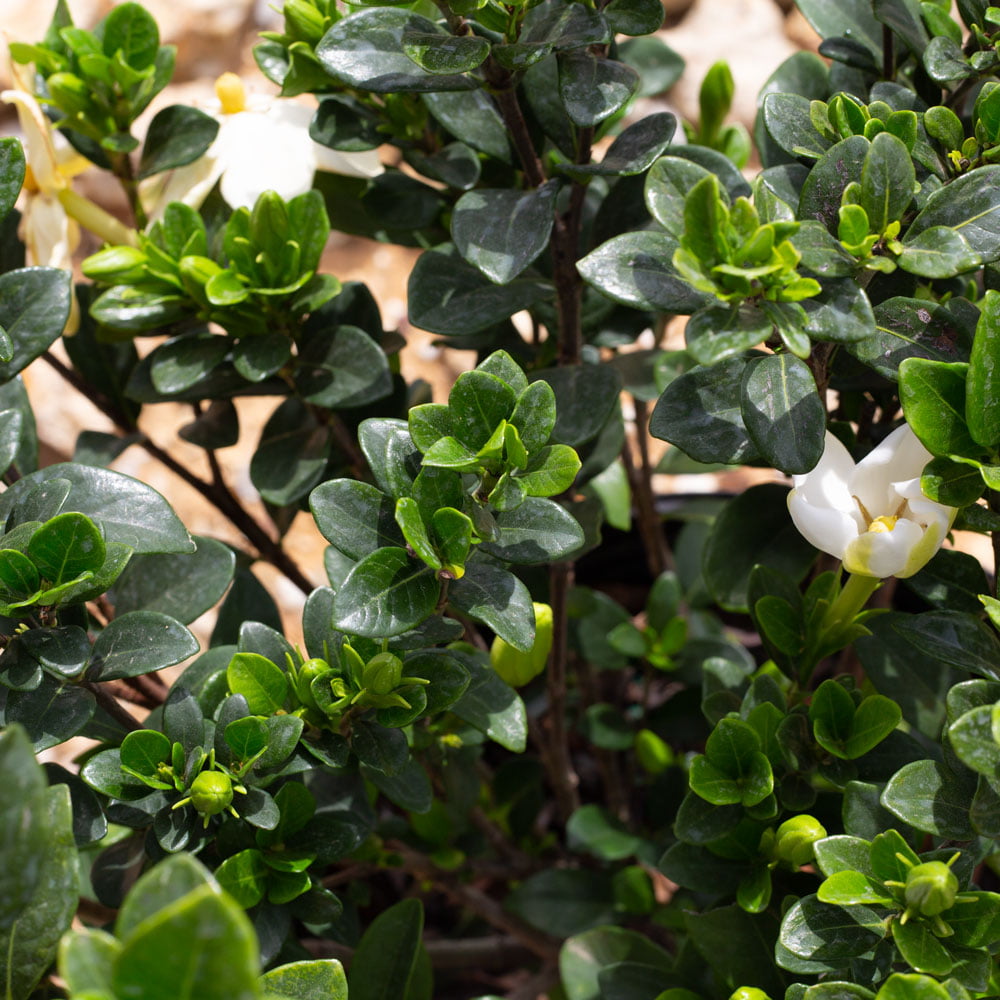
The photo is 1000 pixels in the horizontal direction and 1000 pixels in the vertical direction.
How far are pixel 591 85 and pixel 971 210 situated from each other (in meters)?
0.23

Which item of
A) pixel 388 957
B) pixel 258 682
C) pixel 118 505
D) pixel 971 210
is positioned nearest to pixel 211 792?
pixel 258 682

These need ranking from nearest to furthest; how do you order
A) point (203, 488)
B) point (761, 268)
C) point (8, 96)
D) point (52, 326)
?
point (761, 268), point (52, 326), point (8, 96), point (203, 488)

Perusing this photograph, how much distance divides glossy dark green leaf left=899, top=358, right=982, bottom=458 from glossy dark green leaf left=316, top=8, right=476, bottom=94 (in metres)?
0.30

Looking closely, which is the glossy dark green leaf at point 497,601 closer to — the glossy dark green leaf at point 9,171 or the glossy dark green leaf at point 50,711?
the glossy dark green leaf at point 50,711

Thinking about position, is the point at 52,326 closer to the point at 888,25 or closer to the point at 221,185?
the point at 221,185

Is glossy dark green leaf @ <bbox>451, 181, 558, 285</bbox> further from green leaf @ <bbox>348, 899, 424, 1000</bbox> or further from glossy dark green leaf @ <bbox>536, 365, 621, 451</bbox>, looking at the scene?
green leaf @ <bbox>348, 899, 424, 1000</bbox>

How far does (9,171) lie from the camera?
59cm

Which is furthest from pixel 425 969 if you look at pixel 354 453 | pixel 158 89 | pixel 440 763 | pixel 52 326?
pixel 158 89

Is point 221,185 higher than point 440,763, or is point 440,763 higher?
point 221,185

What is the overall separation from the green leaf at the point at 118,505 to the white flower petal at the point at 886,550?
366 mm

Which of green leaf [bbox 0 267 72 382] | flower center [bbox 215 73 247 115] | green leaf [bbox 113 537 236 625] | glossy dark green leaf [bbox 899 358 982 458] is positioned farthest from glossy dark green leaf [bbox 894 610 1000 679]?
flower center [bbox 215 73 247 115]

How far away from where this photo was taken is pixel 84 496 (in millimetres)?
597

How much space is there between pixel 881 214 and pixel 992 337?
0.31 feet

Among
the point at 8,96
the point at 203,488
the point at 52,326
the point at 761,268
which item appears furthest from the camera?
the point at 203,488
